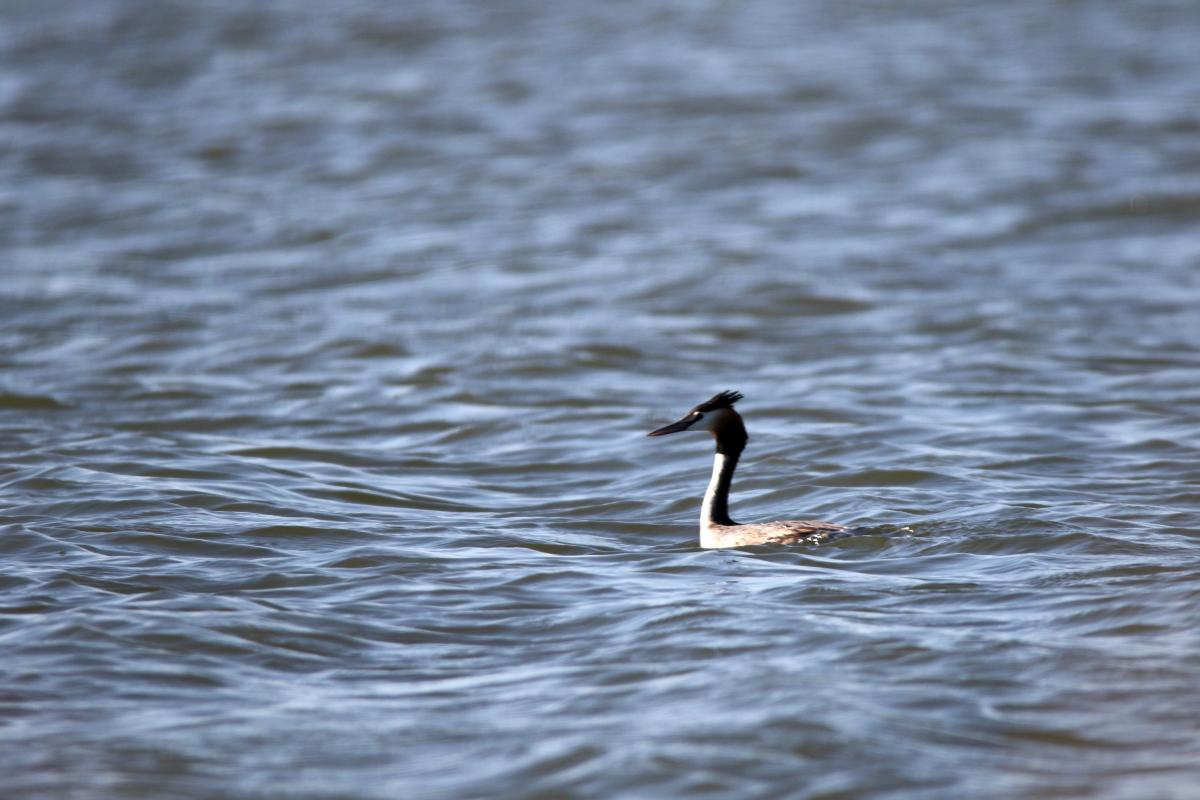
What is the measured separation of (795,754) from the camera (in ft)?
20.9

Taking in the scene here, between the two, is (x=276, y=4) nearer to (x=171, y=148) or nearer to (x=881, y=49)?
(x=171, y=148)

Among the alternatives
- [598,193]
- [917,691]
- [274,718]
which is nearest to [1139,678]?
[917,691]

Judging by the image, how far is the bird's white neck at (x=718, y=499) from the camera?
31.3 feet

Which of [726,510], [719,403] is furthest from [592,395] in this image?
[726,510]

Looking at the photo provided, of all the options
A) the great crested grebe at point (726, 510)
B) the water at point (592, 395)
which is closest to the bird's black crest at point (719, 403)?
the great crested grebe at point (726, 510)

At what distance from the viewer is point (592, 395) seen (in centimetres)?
1392

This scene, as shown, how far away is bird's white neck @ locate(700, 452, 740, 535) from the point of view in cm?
955

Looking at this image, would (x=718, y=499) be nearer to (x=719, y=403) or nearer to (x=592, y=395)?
(x=719, y=403)

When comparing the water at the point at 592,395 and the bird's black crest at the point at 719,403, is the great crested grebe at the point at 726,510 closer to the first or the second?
the bird's black crest at the point at 719,403

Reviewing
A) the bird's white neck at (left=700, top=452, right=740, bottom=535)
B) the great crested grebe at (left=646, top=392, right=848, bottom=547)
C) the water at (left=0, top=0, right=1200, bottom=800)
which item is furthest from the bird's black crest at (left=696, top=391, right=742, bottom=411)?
the water at (left=0, top=0, right=1200, bottom=800)

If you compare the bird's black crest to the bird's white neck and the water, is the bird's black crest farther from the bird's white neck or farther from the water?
the water

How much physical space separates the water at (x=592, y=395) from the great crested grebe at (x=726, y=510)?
168 millimetres

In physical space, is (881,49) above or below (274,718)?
above

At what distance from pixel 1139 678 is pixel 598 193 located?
14.4 meters
